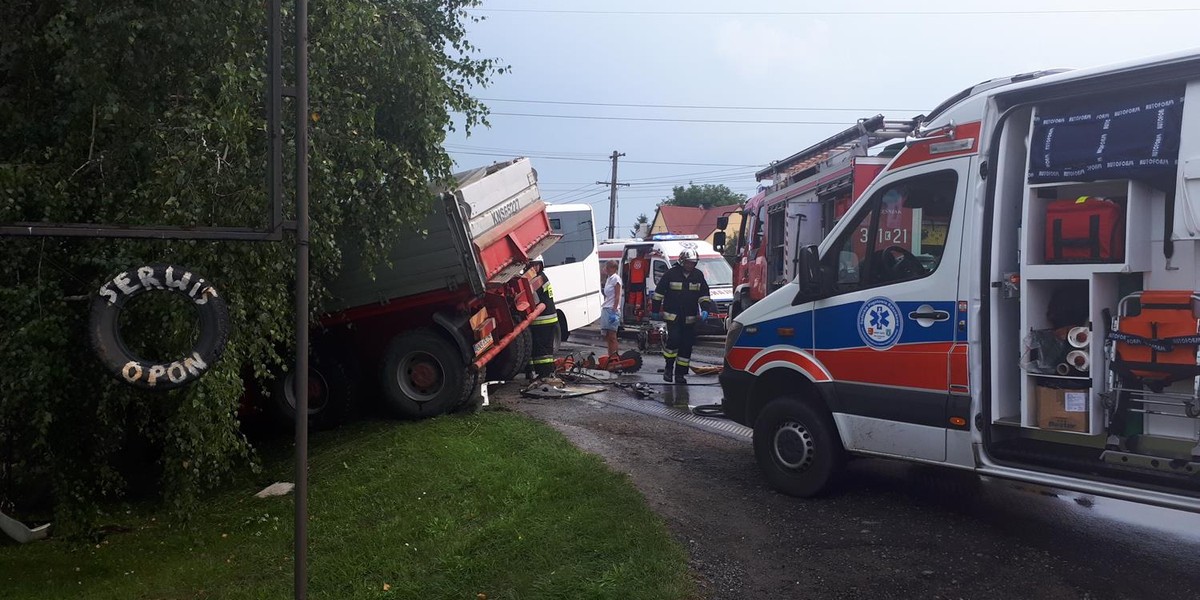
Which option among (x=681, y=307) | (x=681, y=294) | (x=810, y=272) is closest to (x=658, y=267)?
(x=681, y=294)

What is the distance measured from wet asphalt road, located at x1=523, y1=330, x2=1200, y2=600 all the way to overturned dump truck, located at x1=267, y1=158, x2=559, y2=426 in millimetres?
2450

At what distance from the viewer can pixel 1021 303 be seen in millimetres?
5402

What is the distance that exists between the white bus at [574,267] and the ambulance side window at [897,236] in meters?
11.4

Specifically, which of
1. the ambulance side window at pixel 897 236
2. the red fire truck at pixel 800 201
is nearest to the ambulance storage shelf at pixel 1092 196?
the ambulance side window at pixel 897 236

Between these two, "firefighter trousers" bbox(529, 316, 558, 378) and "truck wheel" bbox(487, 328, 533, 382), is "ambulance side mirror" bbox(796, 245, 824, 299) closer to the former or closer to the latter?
"truck wheel" bbox(487, 328, 533, 382)

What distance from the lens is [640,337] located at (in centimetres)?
1777

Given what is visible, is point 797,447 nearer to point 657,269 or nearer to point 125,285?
point 125,285

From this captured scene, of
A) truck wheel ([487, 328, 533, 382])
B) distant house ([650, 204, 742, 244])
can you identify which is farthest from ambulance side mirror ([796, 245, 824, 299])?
distant house ([650, 204, 742, 244])

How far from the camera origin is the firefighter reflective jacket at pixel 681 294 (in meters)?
12.3

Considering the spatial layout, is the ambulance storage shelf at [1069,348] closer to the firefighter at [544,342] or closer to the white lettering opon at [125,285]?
the white lettering opon at [125,285]

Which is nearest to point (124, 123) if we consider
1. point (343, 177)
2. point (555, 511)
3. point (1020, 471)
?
point (343, 177)

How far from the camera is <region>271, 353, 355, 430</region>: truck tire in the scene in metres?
10.0

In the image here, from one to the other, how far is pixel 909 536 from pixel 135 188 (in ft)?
17.0

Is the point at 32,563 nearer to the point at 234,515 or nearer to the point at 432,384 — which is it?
the point at 234,515
